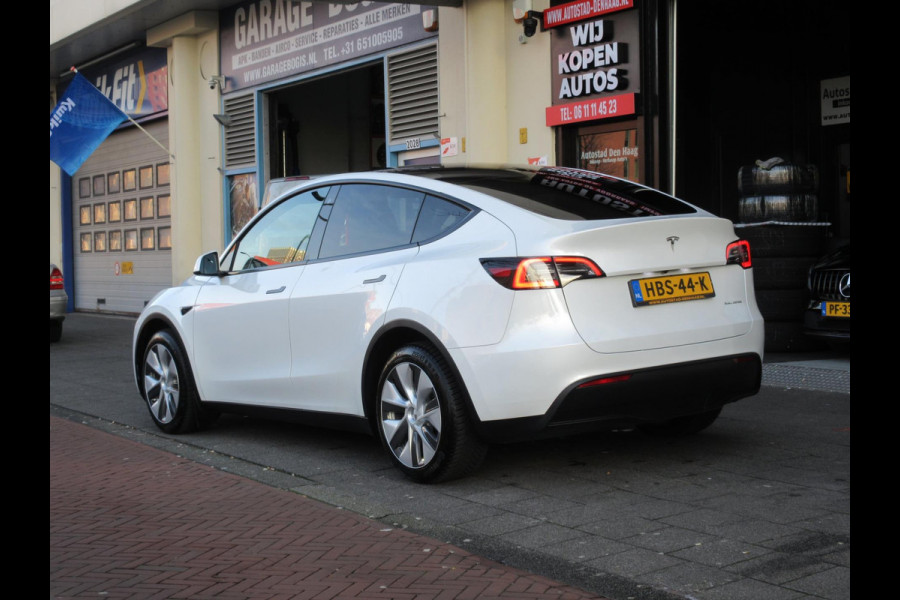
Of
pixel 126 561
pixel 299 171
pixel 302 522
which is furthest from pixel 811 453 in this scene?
pixel 299 171

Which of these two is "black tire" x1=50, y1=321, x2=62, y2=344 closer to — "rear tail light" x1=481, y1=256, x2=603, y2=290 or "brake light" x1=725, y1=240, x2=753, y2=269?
"rear tail light" x1=481, y1=256, x2=603, y2=290

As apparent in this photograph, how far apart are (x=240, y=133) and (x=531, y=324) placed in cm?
1421

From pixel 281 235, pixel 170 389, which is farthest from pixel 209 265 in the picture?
pixel 170 389

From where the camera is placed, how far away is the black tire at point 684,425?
6.01 metres

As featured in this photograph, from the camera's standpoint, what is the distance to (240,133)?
711 inches

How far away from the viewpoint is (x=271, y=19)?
16.9m

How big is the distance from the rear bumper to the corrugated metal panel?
52.4 feet

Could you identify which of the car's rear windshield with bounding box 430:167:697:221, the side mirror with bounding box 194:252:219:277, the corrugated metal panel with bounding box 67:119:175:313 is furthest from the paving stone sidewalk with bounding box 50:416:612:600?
the corrugated metal panel with bounding box 67:119:175:313

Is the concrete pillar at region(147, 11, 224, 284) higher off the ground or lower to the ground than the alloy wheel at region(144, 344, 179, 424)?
higher

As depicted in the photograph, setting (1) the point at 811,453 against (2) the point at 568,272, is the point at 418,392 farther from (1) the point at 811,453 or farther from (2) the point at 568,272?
(1) the point at 811,453

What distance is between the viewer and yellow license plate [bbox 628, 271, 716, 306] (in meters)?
4.91

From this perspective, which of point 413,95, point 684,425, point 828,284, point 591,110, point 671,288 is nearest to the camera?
point 671,288

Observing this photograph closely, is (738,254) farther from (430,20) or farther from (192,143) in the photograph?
(192,143)

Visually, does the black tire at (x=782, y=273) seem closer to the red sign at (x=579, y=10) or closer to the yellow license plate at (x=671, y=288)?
the red sign at (x=579, y=10)
